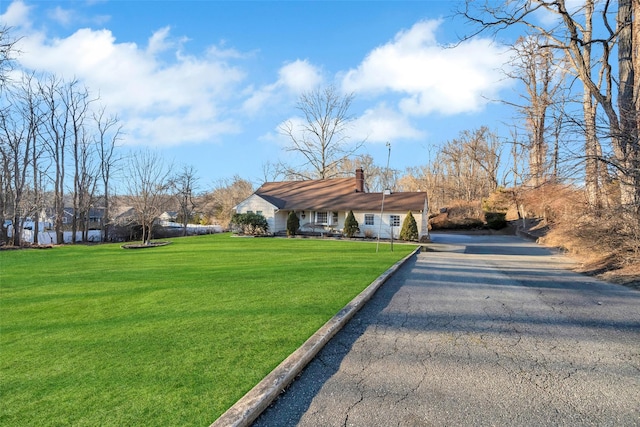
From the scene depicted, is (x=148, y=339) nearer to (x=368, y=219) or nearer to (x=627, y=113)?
(x=627, y=113)

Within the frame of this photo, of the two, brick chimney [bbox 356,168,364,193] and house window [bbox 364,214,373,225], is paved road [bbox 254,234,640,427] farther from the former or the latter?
brick chimney [bbox 356,168,364,193]

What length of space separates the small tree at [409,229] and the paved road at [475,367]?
15583 millimetres

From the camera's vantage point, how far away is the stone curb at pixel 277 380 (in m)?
2.47

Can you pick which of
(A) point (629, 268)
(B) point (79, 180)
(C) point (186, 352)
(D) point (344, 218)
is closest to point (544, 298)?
(A) point (629, 268)

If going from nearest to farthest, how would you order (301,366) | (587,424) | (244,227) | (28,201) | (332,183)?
(587,424) → (301,366) → (28,201) → (244,227) → (332,183)

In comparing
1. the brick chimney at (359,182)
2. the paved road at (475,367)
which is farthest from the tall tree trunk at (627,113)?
the brick chimney at (359,182)

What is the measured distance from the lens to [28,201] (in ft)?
71.0

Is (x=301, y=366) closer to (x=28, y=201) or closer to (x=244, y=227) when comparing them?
(x=244, y=227)

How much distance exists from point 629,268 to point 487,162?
1539 inches

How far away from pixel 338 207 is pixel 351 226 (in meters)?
2.25

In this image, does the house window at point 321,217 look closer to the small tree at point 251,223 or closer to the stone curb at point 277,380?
the small tree at point 251,223

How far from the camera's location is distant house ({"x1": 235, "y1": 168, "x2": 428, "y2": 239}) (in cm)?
2420

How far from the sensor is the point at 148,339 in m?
4.03

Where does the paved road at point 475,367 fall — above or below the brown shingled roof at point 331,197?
below
